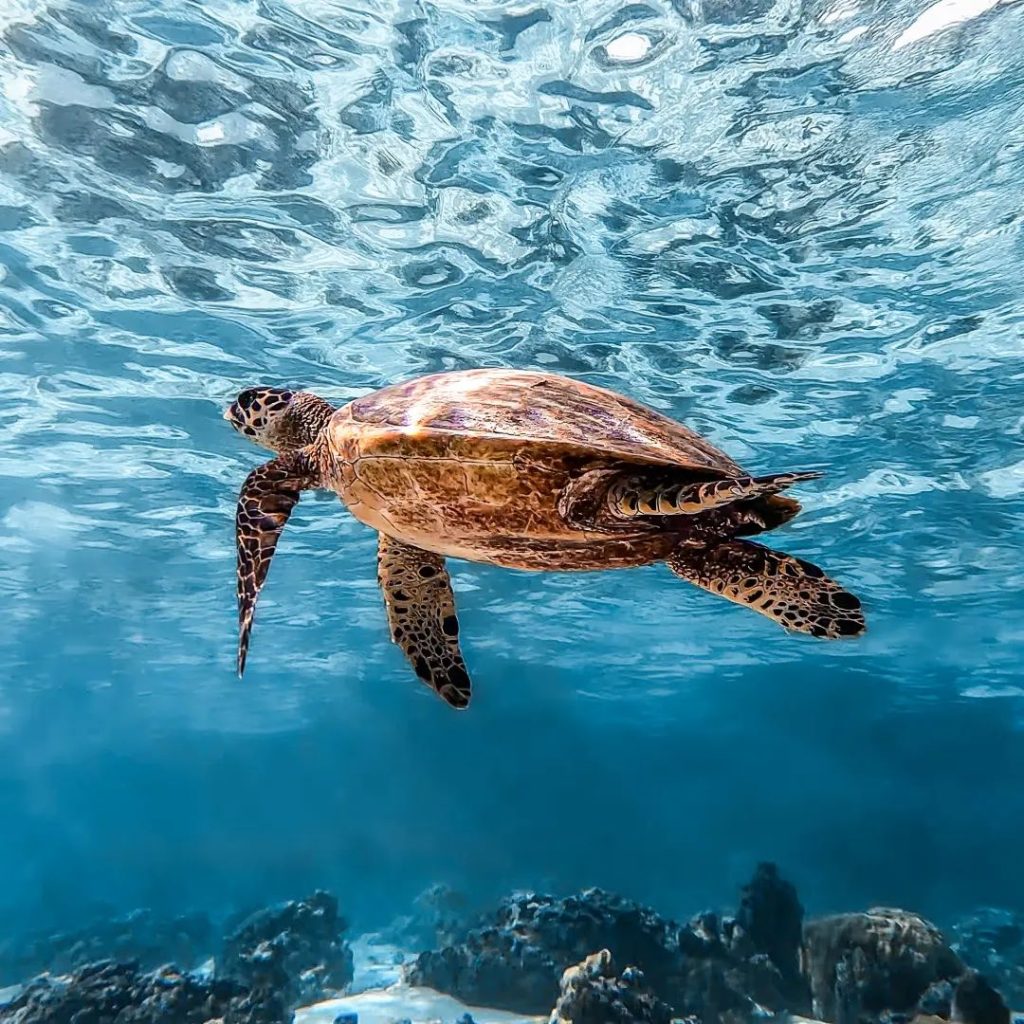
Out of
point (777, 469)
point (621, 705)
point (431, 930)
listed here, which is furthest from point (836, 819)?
point (777, 469)

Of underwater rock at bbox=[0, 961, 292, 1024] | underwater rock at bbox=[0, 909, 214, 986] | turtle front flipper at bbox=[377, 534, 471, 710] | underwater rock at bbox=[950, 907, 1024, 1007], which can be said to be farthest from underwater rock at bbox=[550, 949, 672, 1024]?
underwater rock at bbox=[0, 909, 214, 986]

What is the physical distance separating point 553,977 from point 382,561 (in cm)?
1016

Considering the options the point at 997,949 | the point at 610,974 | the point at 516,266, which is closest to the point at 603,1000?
the point at 610,974

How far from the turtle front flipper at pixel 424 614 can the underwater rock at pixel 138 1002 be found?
7765mm

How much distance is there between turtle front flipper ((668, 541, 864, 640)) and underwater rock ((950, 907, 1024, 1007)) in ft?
56.6

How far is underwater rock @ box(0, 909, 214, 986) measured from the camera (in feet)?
70.8

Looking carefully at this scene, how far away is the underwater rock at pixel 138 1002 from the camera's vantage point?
1031cm

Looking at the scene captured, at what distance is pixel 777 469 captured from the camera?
17312 millimetres

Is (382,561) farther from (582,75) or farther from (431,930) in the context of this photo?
(431,930)

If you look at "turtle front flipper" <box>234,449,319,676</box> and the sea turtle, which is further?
"turtle front flipper" <box>234,449,319,676</box>

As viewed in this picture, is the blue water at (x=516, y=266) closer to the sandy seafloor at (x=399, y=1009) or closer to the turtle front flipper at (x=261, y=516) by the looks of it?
the turtle front flipper at (x=261, y=516)

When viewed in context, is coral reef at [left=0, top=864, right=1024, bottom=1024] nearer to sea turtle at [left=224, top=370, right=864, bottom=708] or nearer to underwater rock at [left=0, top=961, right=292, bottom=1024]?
underwater rock at [left=0, top=961, right=292, bottom=1024]

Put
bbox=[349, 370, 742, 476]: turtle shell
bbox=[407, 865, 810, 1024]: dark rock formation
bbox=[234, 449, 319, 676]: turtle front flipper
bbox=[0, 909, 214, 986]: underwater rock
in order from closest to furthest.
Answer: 1. bbox=[349, 370, 742, 476]: turtle shell
2. bbox=[234, 449, 319, 676]: turtle front flipper
3. bbox=[407, 865, 810, 1024]: dark rock formation
4. bbox=[0, 909, 214, 986]: underwater rock

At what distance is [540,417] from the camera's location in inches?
160
